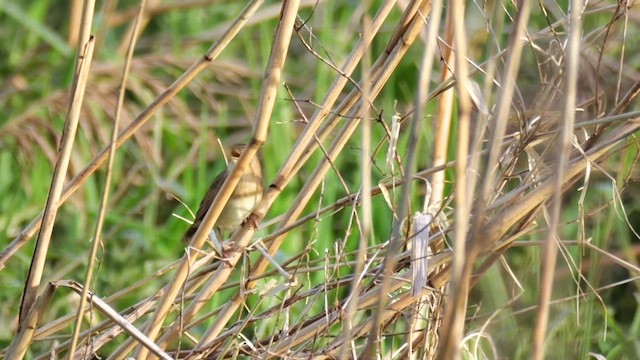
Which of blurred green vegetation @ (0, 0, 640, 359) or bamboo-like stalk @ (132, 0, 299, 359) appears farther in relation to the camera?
blurred green vegetation @ (0, 0, 640, 359)

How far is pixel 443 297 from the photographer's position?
1908 mm

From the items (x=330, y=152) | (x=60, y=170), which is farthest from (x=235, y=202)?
(x=60, y=170)

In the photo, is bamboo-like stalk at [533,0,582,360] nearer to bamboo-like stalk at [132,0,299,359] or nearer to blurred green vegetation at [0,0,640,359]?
bamboo-like stalk at [132,0,299,359]

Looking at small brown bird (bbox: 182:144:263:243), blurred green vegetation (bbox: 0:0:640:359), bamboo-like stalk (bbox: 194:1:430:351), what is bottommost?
blurred green vegetation (bbox: 0:0:640:359)

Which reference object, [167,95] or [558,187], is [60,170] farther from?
[558,187]

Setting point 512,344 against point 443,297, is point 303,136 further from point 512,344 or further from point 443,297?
point 512,344

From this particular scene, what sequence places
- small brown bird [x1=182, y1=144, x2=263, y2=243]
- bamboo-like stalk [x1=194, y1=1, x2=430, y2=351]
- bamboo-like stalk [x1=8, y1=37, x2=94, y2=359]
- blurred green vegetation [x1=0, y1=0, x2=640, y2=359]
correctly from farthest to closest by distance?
1. blurred green vegetation [x1=0, y1=0, x2=640, y2=359]
2. small brown bird [x1=182, y1=144, x2=263, y2=243]
3. bamboo-like stalk [x1=194, y1=1, x2=430, y2=351]
4. bamboo-like stalk [x1=8, y1=37, x2=94, y2=359]

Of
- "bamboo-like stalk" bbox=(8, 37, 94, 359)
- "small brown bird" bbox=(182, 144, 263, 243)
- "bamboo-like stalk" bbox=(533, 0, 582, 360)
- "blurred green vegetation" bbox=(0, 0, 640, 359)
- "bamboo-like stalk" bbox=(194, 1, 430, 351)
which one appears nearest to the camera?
"bamboo-like stalk" bbox=(533, 0, 582, 360)

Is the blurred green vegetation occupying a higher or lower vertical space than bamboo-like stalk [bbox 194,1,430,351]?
lower

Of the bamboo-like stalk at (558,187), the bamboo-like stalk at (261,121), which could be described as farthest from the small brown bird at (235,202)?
the bamboo-like stalk at (558,187)

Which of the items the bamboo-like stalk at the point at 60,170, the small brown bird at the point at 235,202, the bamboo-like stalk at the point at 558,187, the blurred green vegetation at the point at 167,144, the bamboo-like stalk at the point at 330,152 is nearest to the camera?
the bamboo-like stalk at the point at 558,187

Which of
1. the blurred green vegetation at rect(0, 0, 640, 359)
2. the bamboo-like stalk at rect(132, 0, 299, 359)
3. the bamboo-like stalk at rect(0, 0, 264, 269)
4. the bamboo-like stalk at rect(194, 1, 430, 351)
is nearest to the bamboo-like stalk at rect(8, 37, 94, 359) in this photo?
the bamboo-like stalk at rect(0, 0, 264, 269)

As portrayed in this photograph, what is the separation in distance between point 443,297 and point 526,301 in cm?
17

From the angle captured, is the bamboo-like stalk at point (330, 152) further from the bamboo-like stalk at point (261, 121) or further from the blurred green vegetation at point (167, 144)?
the blurred green vegetation at point (167, 144)
